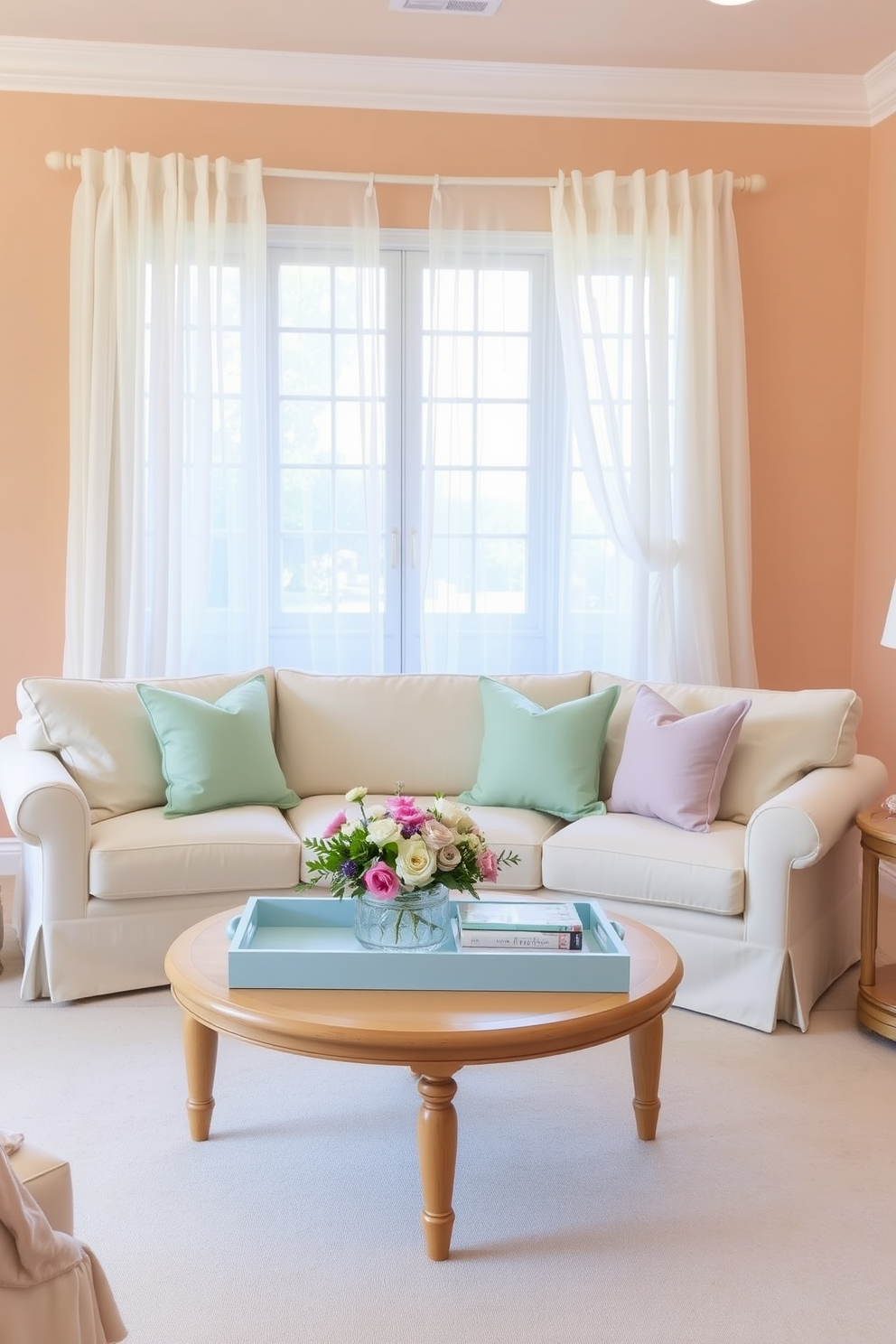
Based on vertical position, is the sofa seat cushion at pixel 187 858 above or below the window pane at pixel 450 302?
below

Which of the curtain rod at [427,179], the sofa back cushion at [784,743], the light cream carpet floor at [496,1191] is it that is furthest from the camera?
the curtain rod at [427,179]

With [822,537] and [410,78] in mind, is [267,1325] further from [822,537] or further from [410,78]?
[410,78]

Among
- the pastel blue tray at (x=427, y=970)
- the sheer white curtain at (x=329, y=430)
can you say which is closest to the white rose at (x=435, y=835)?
the pastel blue tray at (x=427, y=970)

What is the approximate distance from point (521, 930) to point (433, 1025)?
320 mm

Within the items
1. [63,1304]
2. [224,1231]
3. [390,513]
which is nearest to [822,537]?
[390,513]

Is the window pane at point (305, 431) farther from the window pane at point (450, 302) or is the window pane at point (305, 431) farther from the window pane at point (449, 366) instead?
the window pane at point (450, 302)

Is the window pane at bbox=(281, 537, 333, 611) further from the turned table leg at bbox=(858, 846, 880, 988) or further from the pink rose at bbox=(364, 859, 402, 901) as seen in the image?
the pink rose at bbox=(364, 859, 402, 901)

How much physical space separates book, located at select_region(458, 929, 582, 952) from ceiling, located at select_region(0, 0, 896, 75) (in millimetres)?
3129

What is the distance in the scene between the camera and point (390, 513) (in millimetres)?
4637

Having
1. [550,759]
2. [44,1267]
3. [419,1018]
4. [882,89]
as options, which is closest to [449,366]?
[550,759]

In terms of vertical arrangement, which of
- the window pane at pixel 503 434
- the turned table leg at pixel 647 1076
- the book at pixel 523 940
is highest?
the window pane at pixel 503 434

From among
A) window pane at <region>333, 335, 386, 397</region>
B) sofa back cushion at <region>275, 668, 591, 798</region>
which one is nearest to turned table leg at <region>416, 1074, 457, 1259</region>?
sofa back cushion at <region>275, 668, 591, 798</region>

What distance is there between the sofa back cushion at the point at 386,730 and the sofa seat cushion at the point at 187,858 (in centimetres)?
52

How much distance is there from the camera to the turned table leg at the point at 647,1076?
256cm
